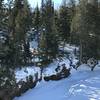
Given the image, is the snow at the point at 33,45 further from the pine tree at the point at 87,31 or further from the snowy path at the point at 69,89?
the snowy path at the point at 69,89

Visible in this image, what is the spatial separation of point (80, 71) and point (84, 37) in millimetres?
5708

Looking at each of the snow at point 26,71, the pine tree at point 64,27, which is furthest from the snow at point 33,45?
the snow at point 26,71

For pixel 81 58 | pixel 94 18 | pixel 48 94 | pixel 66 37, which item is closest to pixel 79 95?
pixel 48 94

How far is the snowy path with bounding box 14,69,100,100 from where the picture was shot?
28469mm

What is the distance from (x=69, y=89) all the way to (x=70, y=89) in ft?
0.32

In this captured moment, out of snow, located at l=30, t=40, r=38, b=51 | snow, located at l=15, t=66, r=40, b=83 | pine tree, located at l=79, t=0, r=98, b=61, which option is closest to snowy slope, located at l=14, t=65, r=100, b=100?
snow, located at l=15, t=66, r=40, b=83

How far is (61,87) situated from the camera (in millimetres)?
33000

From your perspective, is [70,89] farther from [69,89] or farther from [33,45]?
[33,45]

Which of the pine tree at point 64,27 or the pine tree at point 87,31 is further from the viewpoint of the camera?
the pine tree at point 64,27

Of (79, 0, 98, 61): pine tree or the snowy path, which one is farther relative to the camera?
(79, 0, 98, 61): pine tree

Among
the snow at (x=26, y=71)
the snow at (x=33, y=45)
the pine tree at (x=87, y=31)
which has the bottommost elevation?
the snow at (x=26, y=71)

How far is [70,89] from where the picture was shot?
31969 mm

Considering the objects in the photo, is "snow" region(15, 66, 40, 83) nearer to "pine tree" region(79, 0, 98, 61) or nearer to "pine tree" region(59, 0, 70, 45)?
"pine tree" region(79, 0, 98, 61)

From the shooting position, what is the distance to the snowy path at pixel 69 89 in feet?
93.4
